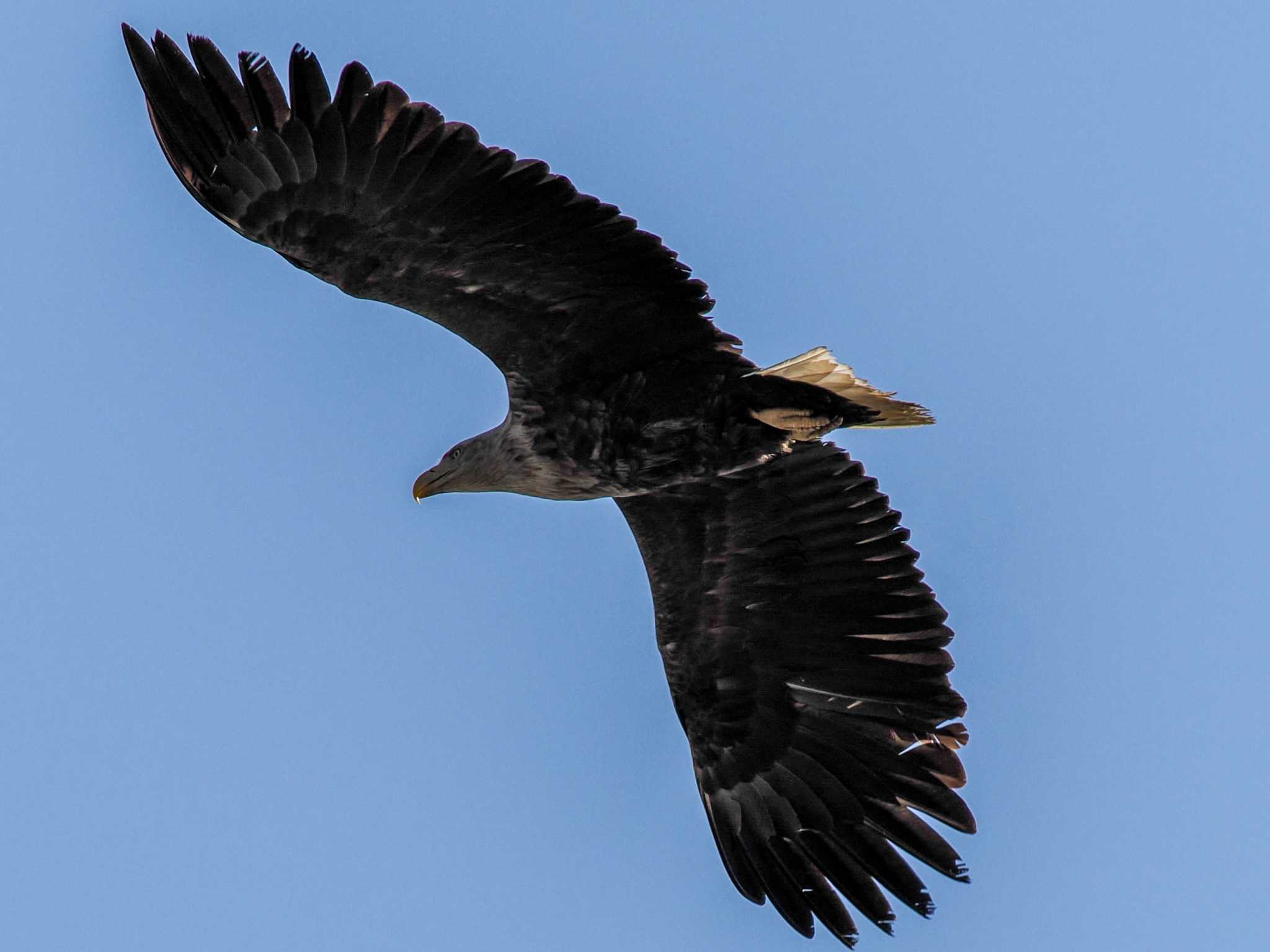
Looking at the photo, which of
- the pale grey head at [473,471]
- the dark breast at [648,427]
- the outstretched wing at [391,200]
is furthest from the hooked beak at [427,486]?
the outstretched wing at [391,200]

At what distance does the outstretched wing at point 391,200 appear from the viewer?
9328 mm

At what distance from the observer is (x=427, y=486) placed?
11023 mm

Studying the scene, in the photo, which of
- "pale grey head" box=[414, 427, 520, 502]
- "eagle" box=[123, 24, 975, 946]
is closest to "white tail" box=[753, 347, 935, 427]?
"eagle" box=[123, 24, 975, 946]

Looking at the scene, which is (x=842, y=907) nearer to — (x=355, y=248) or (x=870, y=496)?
(x=870, y=496)

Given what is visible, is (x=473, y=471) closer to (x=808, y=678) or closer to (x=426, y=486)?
(x=426, y=486)

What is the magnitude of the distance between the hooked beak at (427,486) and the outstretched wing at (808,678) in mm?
1135

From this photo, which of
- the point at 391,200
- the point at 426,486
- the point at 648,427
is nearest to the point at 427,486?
the point at 426,486

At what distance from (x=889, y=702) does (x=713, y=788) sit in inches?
43.7

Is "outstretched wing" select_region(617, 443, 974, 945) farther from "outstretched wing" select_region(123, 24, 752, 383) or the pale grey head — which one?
"outstretched wing" select_region(123, 24, 752, 383)

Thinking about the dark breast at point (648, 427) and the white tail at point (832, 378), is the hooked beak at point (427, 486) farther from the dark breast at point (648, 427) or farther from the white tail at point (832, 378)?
the white tail at point (832, 378)

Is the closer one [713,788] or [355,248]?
[355,248]

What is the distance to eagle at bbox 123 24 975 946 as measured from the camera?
30.8 ft

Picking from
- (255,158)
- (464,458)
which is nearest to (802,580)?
(464,458)

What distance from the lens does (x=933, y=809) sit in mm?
10547
